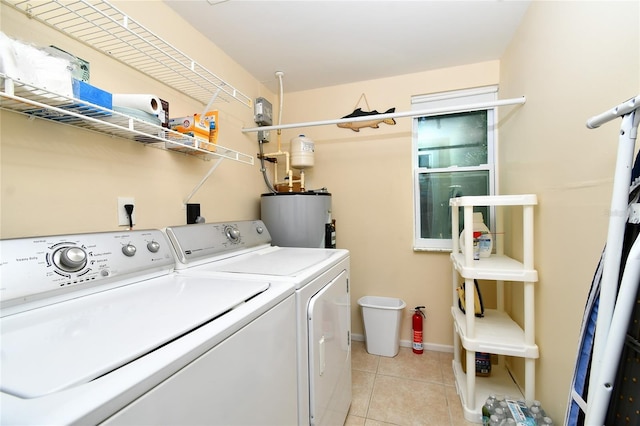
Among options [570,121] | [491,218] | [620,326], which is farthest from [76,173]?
[491,218]

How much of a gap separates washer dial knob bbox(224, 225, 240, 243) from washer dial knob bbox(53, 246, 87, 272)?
0.72 meters

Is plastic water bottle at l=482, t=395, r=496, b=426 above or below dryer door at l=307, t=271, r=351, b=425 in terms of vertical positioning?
below

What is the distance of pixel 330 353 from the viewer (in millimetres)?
1350

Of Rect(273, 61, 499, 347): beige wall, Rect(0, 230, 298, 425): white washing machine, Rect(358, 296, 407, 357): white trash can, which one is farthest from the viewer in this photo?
Rect(273, 61, 499, 347): beige wall

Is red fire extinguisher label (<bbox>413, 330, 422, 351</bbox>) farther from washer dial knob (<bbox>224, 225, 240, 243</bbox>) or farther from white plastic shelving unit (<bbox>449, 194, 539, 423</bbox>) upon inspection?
washer dial knob (<bbox>224, 225, 240, 243</bbox>)

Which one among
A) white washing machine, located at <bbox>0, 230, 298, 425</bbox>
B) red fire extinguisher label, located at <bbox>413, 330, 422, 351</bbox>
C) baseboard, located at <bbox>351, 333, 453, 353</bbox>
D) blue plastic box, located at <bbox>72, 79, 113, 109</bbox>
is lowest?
baseboard, located at <bbox>351, 333, 453, 353</bbox>

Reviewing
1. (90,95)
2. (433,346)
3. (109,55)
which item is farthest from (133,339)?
(433,346)

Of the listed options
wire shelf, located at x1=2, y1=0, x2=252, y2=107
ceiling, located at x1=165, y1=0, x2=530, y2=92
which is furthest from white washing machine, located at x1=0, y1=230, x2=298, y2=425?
ceiling, located at x1=165, y1=0, x2=530, y2=92

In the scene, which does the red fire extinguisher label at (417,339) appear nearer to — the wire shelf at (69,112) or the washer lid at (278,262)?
Answer: the washer lid at (278,262)

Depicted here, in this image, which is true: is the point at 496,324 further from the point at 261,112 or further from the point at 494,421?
the point at 261,112

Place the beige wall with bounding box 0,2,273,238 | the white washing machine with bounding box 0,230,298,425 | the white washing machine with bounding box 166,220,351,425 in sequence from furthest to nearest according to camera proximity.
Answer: the white washing machine with bounding box 166,220,351,425, the beige wall with bounding box 0,2,273,238, the white washing machine with bounding box 0,230,298,425

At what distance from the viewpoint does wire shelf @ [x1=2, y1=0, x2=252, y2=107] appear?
3.28 feet

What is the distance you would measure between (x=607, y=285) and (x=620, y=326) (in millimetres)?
113

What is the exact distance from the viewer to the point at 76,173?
113 centimetres
